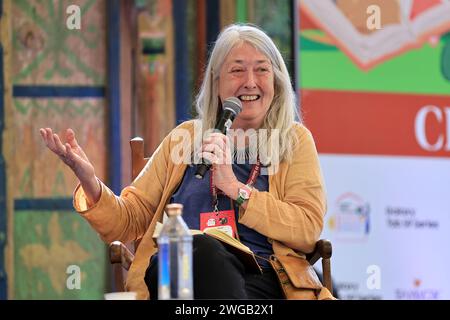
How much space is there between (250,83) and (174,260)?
880 millimetres

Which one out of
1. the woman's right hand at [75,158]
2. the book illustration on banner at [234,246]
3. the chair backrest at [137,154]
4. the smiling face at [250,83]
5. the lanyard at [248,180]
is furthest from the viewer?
the chair backrest at [137,154]

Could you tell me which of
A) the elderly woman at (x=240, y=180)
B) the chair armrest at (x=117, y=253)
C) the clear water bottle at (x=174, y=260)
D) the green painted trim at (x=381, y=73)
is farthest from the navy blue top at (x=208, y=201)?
the green painted trim at (x=381, y=73)

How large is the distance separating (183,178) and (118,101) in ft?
5.47

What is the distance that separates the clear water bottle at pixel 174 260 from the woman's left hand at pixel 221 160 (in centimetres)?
40

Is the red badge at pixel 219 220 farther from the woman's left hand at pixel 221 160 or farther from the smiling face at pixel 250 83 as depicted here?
the smiling face at pixel 250 83

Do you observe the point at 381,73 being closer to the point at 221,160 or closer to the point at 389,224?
the point at 389,224

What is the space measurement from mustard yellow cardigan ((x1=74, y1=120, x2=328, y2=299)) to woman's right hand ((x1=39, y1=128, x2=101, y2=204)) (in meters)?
0.04

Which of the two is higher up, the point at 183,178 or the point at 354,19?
the point at 354,19

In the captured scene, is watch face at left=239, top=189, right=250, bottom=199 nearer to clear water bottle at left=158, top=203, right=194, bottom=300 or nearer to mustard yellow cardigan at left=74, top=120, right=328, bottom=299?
mustard yellow cardigan at left=74, top=120, right=328, bottom=299

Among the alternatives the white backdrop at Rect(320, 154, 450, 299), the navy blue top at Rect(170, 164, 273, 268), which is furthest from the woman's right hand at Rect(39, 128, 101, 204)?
the white backdrop at Rect(320, 154, 450, 299)

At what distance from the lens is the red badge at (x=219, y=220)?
112 inches
